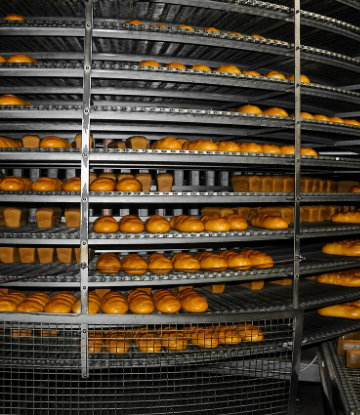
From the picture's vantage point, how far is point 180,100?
331 cm

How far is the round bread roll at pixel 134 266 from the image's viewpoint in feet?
8.02

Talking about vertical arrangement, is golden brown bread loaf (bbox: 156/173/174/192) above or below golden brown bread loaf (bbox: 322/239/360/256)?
above

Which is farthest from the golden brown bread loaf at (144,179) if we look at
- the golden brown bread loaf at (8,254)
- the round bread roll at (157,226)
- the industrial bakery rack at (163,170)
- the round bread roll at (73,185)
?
the golden brown bread loaf at (8,254)

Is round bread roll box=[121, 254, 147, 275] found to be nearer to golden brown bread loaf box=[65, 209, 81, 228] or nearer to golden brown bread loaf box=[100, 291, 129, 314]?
golden brown bread loaf box=[100, 291, 129, 314]

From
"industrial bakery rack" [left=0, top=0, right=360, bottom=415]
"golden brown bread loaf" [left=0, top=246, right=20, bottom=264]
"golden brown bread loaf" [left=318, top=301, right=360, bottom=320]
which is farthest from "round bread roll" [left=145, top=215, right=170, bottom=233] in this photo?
"golden brown bread loaf" [left=318, top=301, right=360, bottom=320]

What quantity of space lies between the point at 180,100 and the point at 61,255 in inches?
69.7

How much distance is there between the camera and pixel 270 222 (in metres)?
2.80

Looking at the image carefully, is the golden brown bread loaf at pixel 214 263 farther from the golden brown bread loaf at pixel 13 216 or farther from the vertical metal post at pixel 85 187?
the golden brown bread loaf at pixel 13 216

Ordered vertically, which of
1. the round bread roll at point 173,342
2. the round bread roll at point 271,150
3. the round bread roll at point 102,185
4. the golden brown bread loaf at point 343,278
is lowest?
the round bread roll at point 173,342

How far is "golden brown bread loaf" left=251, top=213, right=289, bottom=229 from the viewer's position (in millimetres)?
2777

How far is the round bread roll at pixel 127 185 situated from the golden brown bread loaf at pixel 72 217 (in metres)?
0.42

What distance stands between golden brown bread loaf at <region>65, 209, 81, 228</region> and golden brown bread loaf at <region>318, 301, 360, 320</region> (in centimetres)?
229

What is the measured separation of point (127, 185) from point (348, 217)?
7.10 feet

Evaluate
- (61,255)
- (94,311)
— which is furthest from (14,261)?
(94,311)
